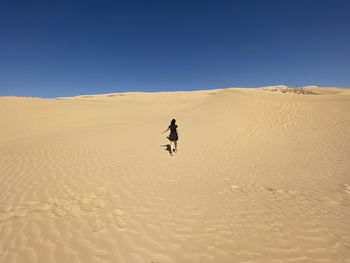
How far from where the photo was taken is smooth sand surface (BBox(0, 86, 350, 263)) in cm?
260

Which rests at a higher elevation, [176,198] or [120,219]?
[176,198]

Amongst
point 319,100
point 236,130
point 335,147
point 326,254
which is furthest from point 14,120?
point 319,100

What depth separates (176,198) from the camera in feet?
13.5

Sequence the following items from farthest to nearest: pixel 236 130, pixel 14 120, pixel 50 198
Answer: pixel 14 120 < pixel 236 130 < pixel 50 198

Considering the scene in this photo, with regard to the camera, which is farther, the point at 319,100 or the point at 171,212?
the point at 319,100

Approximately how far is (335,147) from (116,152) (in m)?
11.1

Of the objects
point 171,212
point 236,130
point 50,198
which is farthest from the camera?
point 236,130

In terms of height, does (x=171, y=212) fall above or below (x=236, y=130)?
below

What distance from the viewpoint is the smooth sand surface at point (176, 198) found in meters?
2.60

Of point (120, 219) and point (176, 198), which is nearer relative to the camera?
point (120, 219)

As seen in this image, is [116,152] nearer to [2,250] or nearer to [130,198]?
[130,198]

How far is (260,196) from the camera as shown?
415 cm

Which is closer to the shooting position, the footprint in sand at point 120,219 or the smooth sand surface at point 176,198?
the smooth sand surface at point 176,198

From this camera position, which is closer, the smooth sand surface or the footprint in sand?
the smooth sand surface
